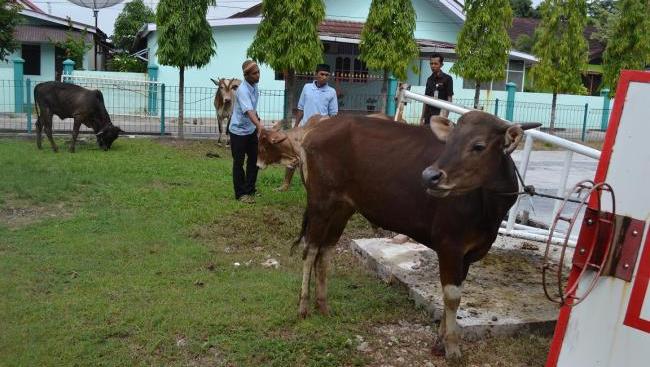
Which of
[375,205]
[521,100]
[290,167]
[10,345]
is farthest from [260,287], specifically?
[521,100]

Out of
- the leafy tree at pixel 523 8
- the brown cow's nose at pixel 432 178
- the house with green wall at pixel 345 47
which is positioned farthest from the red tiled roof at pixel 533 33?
the brown cow's nose at pixel 432 178

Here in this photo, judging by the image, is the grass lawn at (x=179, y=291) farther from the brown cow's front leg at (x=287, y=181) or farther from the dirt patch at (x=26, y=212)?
the brown cow's front leg at (x=287, y=181)

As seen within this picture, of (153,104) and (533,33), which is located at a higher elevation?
(533,33)

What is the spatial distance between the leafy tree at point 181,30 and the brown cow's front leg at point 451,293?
12015mm

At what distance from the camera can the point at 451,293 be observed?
4.15 meters

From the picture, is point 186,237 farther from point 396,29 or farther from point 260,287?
point 396,29

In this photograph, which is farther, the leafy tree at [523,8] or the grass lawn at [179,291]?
the leafy tree at [523,8]

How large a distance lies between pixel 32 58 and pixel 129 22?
10.9 metres

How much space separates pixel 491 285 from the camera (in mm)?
5504

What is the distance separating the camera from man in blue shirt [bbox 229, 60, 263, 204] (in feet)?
27.7

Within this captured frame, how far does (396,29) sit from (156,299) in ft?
44.2

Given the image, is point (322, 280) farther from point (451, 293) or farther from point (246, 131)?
point (246, 131)

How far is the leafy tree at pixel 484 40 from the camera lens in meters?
18.2

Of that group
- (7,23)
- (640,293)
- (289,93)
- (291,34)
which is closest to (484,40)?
(289,93)
